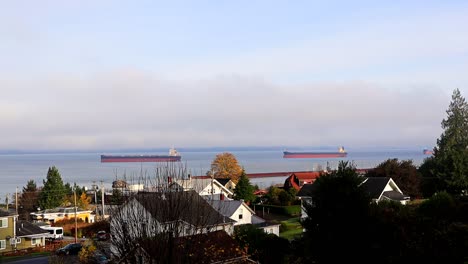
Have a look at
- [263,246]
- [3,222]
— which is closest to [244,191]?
[3,222]

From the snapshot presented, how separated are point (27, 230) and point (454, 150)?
36.9m

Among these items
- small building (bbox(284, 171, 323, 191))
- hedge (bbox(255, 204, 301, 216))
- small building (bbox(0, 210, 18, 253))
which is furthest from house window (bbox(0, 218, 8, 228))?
small building (bbox(284, 171, 323, 191))

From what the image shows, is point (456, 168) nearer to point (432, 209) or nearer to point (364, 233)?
point (432, 209)

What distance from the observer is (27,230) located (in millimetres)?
39562

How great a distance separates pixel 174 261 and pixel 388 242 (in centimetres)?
899

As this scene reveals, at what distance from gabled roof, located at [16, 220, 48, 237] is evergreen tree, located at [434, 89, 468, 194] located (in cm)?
3406

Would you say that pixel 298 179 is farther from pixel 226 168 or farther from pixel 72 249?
pixel 72 249

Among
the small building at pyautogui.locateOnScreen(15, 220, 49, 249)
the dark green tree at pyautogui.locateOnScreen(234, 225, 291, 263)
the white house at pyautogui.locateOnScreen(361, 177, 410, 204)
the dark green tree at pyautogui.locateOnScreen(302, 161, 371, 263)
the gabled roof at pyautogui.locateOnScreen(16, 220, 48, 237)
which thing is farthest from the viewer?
the white house at pyautogui.locateOnScreen(361, 177, 410, 204)

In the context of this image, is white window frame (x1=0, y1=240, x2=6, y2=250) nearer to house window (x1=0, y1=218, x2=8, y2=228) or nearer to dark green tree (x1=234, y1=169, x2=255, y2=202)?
house window (x1=0, y1=218, x2=8, y2=228)

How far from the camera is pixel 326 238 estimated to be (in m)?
15.5

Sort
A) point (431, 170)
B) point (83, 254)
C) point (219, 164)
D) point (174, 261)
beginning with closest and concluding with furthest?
1. point (174, 261)
2. point (83, 254)
3. point (431, 170)
4. point (219, 164)

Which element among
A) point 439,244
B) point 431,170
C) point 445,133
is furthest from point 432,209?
point 445,133

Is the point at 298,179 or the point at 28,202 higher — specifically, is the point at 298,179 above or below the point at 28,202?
above

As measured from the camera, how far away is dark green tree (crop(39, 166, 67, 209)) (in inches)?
2343
